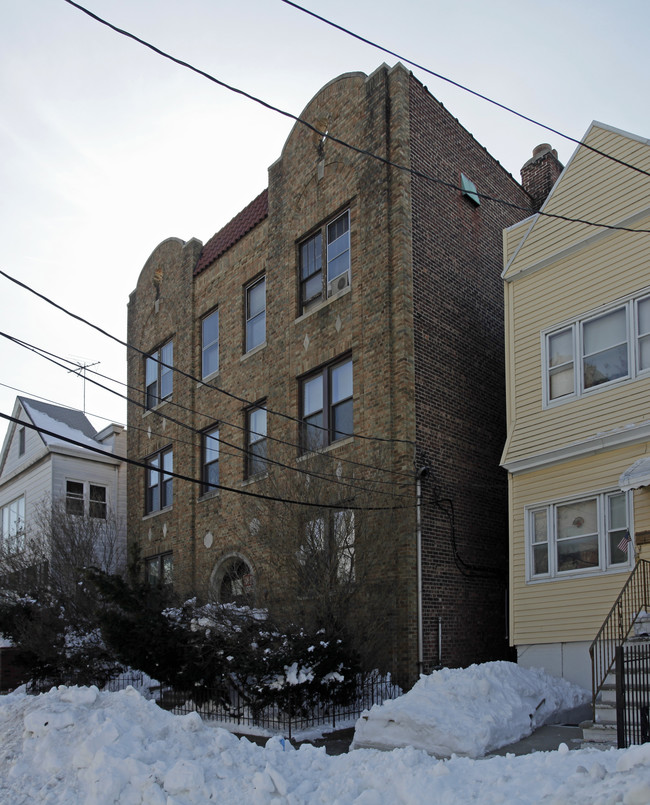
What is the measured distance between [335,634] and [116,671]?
639 centimetres

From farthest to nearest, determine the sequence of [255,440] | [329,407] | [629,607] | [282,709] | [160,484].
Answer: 1. [160,484]
2. [255,440]
3. [329,407]
4. [282,709]
5. [629,607]

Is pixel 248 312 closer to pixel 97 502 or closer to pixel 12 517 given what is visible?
pixel 97 502

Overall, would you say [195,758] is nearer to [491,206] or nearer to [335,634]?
[335,634]

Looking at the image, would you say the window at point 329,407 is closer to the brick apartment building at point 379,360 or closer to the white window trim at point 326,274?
the brick apartment building at point 379,360

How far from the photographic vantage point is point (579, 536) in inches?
543

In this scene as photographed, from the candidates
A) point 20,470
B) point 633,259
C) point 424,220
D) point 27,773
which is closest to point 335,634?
point 27,773

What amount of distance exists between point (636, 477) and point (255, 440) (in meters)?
10.3

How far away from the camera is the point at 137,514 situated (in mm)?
25328

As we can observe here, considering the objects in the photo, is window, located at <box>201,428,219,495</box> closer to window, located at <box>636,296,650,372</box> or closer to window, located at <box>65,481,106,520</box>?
window, located at <box>65,481,106,520</box>

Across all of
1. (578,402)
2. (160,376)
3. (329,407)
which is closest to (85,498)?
(160,376)

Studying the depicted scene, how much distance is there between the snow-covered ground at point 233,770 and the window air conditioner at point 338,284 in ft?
34.0

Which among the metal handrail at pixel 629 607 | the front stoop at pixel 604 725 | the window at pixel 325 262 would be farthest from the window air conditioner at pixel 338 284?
the front stoop at pixel 604 725

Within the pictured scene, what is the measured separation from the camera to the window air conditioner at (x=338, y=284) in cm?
1795

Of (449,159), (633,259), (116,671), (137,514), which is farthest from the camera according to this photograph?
(137,514)
